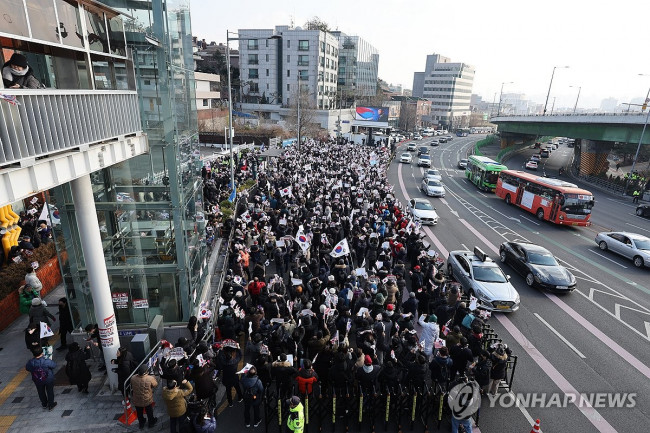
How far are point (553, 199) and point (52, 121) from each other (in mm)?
26504

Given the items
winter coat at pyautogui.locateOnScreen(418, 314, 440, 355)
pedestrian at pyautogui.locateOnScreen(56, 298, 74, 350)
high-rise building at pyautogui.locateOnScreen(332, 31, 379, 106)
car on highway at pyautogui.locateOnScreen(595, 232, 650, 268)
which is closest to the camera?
winter coat at pyautogui.locateOnScreen(418, 314, 440, 355)

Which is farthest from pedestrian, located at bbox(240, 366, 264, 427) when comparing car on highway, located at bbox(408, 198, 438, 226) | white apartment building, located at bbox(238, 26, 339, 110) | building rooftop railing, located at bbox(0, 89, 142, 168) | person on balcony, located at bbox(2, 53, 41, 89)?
white apartment building, located at bbox(238, 26, 339, 110)

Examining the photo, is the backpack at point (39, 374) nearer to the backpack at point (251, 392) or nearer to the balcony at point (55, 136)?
the backpack at point (251, 392)

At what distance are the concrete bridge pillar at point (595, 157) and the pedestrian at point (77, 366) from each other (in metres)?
55.2

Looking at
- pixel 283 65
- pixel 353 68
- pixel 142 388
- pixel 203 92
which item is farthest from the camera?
pixel 353 68

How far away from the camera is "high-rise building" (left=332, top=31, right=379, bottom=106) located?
9606cm

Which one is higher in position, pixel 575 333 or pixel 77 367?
pixel 77 367

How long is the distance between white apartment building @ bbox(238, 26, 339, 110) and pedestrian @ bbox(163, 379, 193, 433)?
7119 centimetres

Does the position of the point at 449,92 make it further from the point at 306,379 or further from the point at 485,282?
the point at 306,379

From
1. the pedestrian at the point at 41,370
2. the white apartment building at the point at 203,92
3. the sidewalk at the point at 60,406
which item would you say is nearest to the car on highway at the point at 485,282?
the sidewalk at the point at 60,406

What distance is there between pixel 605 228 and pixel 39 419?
99.1ft

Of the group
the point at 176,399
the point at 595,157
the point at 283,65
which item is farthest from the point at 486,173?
the point at 283,65

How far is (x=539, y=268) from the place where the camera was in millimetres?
14969

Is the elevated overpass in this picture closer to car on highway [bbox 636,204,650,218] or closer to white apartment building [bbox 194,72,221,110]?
car on highway [bbox 636,204,650,218]
